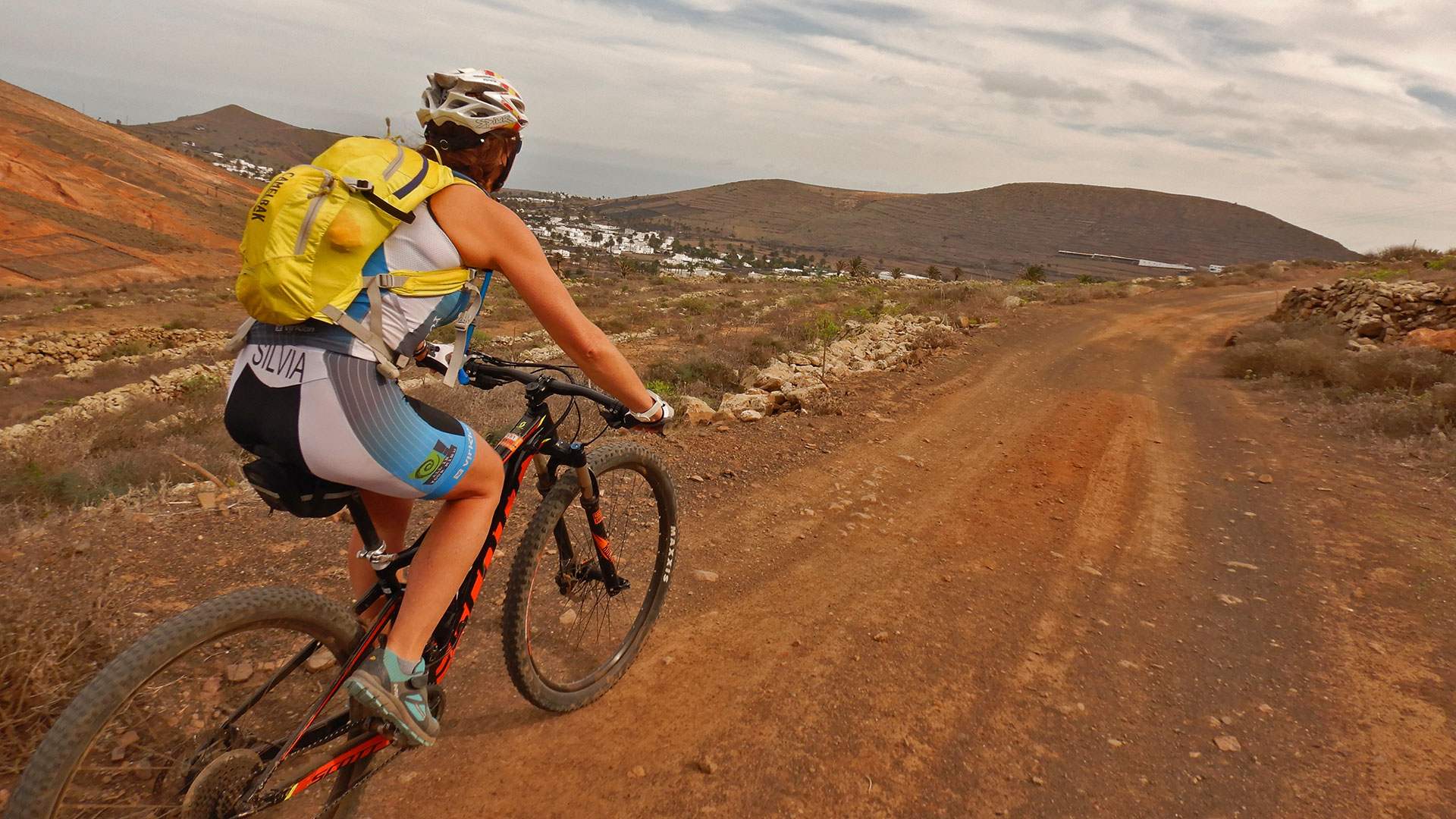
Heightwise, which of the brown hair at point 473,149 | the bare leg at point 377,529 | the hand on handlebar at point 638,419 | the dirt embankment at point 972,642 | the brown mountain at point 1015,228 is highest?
the brown mountain at point 1015,228

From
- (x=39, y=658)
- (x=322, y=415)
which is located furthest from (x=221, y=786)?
(x=39, y=658)

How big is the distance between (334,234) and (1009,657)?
A: 3786mm

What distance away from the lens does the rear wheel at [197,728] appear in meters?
1.65

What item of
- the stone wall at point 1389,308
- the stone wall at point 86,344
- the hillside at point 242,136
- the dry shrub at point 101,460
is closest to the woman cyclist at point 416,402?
the dry shrub at point 101,460

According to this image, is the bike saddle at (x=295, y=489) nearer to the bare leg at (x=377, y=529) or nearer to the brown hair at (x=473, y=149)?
the bare leg at (x=377, y=529)

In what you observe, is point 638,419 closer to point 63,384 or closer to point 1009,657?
point 1009,657

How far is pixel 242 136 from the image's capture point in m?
142

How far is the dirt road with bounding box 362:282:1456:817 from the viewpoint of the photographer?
292 cm

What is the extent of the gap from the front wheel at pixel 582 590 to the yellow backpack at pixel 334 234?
1.11 meters

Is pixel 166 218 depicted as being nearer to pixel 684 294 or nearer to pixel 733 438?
pixel 684 294

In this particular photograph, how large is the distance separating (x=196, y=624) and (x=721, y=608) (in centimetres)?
278

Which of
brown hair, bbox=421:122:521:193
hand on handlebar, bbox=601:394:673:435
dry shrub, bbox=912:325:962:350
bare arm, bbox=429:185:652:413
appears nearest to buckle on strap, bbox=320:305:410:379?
bare arm, bbox=429:185:652:413

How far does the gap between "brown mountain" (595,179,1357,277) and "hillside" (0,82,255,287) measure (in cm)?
7474

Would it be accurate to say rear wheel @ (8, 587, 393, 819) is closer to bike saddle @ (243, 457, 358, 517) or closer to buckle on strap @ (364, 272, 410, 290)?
bike saddle @ (243, 457, 358, 517)
